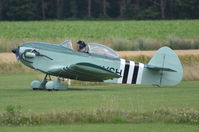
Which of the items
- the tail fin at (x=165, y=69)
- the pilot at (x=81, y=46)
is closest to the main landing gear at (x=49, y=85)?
the pilot at (x=81, y=46)

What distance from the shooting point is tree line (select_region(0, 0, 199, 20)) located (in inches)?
3863

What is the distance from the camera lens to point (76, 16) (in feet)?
347

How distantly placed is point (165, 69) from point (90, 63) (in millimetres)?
2431

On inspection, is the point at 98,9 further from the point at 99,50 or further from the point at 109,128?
the point at 109,128

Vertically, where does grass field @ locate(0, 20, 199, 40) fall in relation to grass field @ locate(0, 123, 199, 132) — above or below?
below

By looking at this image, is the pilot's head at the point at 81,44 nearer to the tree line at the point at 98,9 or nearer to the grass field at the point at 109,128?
the grass field at the point at 109,128

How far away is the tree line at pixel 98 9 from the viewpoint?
98.1m

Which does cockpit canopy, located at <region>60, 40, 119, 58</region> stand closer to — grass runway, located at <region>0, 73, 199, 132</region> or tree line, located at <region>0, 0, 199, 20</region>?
grass runway, located at <region>0, 73, 199, 132</region>

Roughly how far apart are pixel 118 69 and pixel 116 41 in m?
19.8

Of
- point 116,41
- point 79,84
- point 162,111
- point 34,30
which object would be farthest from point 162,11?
point 162,111

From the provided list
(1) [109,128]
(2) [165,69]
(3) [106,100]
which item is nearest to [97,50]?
(2) [165,69]

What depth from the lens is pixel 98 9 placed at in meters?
110

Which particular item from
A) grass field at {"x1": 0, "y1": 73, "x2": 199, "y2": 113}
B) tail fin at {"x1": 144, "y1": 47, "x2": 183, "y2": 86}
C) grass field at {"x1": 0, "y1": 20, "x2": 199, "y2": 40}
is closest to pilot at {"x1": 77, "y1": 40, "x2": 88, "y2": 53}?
grass field at {"x1": 0, "y1": 73, "x2": 199, "y2": 113}

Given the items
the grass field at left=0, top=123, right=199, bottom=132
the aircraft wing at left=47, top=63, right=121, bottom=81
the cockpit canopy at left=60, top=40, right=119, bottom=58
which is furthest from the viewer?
the cockpit canopy at left=60, top=40, right=119, bottom=58
